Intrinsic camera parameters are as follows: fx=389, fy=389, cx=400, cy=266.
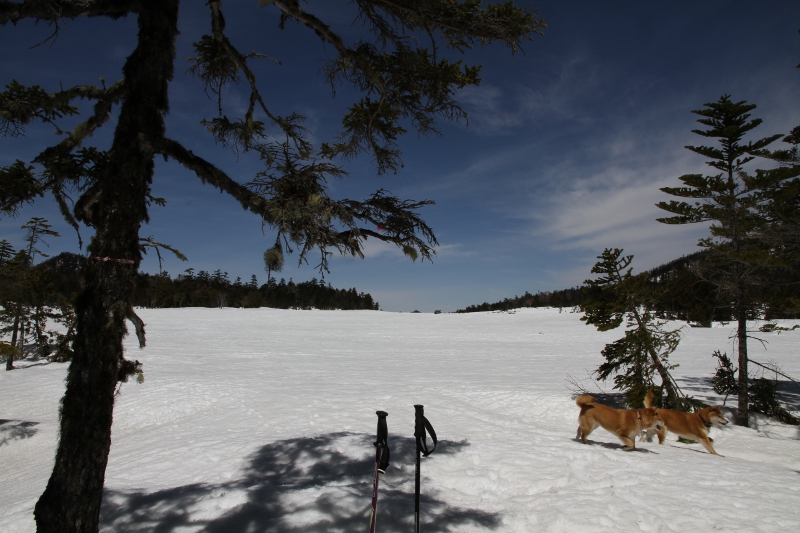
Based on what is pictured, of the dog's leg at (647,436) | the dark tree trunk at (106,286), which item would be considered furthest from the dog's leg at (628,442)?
the dark tree trunk at (106,286)

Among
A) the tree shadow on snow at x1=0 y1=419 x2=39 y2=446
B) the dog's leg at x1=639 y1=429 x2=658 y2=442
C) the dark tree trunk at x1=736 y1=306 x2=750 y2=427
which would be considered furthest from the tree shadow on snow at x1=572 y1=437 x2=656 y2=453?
the tree shadow on snow at x1=0 y1=419 x2=39 y2=446

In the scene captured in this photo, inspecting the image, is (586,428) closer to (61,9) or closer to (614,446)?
(614,446)

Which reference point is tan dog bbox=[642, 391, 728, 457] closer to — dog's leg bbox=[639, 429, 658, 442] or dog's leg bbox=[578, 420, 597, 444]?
dog's leg bbox=[639, 429, 658, 442]

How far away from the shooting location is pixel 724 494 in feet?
18.4

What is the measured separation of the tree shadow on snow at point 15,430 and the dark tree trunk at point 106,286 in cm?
1106

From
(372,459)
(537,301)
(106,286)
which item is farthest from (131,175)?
(537,301)

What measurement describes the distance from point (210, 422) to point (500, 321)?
4204 centimetres

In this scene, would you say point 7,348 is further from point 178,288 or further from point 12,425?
point 178,288

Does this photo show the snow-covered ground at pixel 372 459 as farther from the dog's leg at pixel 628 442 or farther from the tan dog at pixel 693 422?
the tan dog at pixel 693 422

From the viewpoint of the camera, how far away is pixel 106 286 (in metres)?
3.20

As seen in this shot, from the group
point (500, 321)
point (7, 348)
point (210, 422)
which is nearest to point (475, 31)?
point (210, 422)

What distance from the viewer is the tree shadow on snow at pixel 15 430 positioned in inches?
416

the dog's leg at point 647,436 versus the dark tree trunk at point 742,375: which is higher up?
the dark tree trunk at point 742,375

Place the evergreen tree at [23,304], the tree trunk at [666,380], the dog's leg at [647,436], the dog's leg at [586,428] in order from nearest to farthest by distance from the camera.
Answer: the dog's leg at [586,428]
the dog's leg at [647,436]
the tree trunk at [666,380]
the evergreen tree at [23,304]
